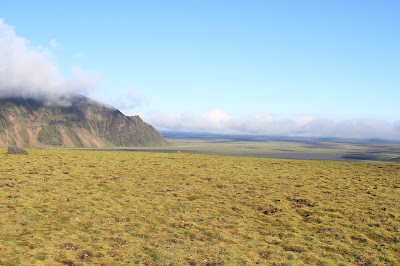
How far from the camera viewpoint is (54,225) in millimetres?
16188

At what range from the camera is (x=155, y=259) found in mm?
12383

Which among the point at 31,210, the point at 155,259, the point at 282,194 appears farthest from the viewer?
the point at 282,194

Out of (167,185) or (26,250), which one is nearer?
(26,250)

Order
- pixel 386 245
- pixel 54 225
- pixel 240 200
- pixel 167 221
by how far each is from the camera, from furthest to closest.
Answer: pixel 240 200 → pixel 167 221 → pixel 54 225 → pixel 386 245

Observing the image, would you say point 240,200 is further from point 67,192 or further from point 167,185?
point 67,192

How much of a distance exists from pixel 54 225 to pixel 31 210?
3432mm

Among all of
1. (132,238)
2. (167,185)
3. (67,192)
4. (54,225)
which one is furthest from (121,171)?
(132,238)

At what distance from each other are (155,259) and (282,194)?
1509 cm

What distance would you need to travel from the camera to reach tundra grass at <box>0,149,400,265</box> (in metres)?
12.9

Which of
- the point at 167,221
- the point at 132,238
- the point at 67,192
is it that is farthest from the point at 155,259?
the point at 67,192

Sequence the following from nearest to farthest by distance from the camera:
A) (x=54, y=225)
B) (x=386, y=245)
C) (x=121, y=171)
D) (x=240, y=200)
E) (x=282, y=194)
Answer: (x=386, y=245)
(x=54, y=225)
(x=240, y=200)
(x=282, y=194)
(x=121, y=171)

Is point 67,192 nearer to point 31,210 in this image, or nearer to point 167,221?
point 31,210

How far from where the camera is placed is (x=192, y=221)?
17.6 metres

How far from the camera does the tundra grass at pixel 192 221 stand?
12.9 m
